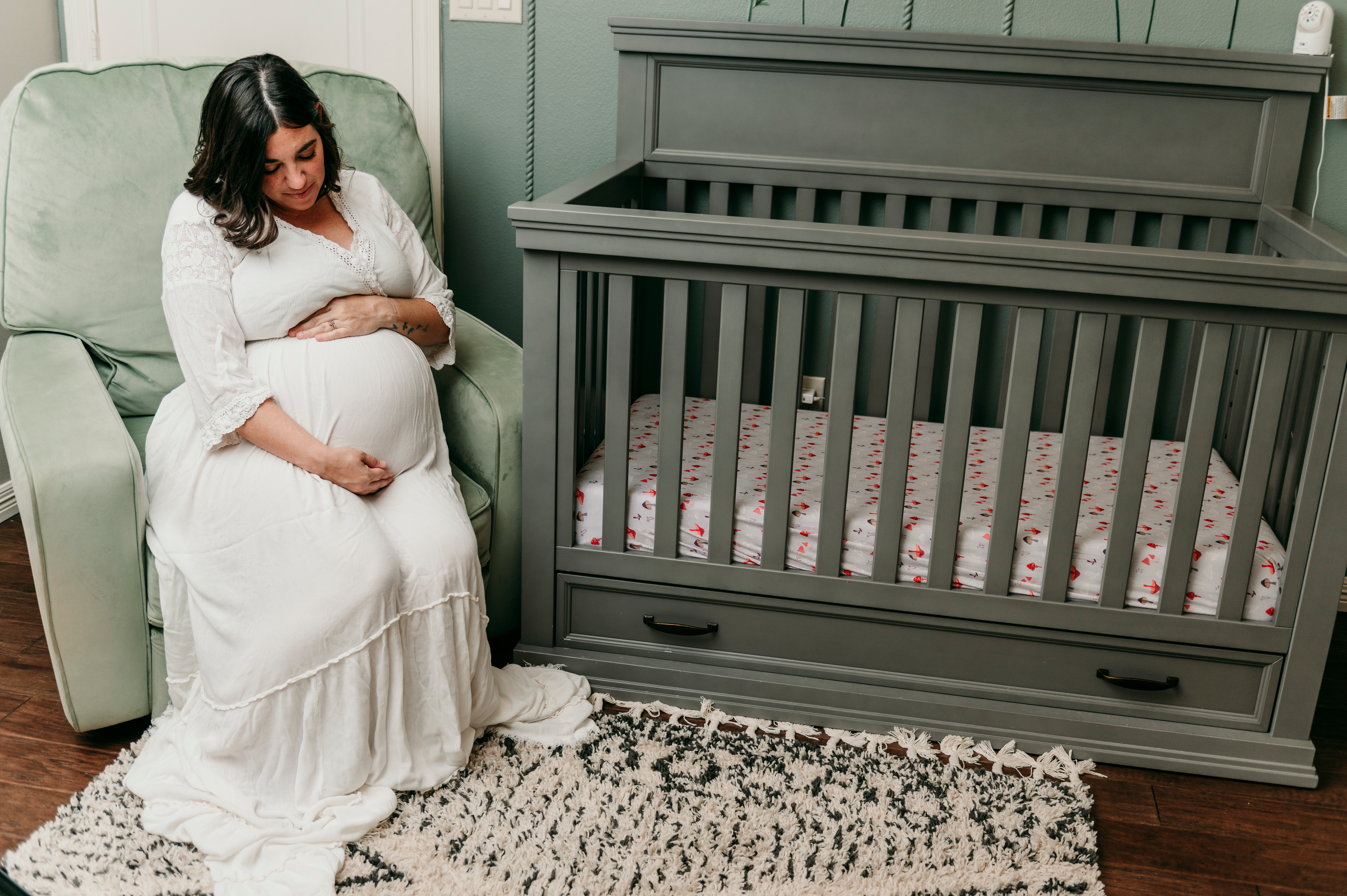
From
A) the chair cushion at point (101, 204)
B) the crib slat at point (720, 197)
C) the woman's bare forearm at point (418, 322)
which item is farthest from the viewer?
the crib slat at point (720, 197)

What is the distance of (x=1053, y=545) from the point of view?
1.79 m

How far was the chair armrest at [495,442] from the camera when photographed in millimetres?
1952

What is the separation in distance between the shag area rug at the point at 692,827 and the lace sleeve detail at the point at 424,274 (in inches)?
27.6

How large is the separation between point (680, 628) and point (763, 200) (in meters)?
1.02

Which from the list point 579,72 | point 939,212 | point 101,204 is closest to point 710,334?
point 939,212

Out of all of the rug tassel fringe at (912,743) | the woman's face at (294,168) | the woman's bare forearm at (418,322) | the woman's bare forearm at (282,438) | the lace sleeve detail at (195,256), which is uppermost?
the woman's face at (294,168)

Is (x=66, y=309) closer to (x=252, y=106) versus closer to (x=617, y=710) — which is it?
(x=252, y=106)

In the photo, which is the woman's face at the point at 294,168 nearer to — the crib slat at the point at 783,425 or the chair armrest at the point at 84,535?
the chair armrest at the point at 84,535

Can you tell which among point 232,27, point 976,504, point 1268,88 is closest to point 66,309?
point 232,27

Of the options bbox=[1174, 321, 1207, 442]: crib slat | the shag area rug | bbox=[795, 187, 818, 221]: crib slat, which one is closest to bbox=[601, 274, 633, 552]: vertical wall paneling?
the shag area rug

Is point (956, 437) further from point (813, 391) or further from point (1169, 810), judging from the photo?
point (813, 391)

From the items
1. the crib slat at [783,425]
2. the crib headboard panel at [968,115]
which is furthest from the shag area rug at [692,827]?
the crib headboard panel at [968,115]

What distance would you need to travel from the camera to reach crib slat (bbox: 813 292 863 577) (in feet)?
5.73

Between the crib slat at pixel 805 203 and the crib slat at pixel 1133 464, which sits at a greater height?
the crib slat at pixel 805 203
